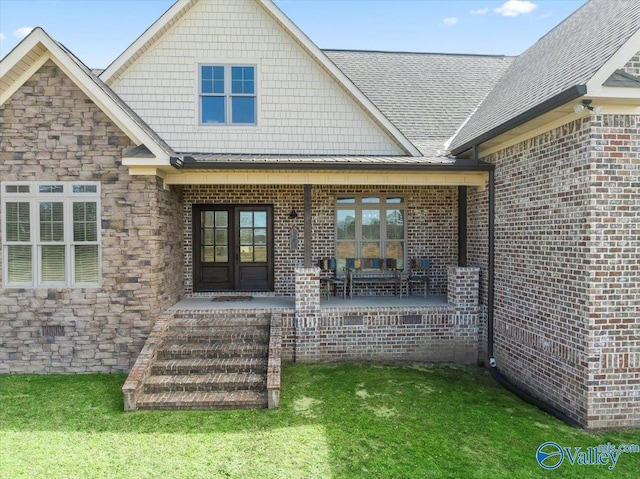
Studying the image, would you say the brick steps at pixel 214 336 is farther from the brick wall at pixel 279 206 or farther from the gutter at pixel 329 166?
the gutter at pixel 329 166

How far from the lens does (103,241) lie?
22.7 feet

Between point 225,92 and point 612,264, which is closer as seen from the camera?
point 612,264

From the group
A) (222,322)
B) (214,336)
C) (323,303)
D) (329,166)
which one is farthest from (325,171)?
(214,336)

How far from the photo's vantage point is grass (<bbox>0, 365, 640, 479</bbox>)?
4188 millimetres

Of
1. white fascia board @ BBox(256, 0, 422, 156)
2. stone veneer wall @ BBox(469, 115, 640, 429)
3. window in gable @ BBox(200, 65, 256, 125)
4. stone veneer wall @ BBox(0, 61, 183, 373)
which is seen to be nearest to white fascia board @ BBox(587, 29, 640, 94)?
stone veneer wall @ BBox(469, 115, 640, 429)

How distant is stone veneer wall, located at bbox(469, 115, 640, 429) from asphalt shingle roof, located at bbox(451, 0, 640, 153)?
2.20ft

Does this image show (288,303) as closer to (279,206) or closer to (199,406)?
(279,206)

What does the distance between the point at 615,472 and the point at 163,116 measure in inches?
356

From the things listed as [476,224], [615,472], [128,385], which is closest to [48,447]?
[128,385]

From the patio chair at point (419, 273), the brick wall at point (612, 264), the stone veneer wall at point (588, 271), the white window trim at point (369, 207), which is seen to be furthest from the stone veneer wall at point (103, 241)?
the brick wall at point (612, 264)

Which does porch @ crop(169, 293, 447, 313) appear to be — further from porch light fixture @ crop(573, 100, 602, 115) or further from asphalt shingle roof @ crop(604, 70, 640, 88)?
asphalt shingle roof @ crop(604, 70, 640, 88)

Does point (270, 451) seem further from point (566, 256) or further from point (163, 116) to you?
point (163, 116)

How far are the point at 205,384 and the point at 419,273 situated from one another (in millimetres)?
5481

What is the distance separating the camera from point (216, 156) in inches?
316
